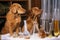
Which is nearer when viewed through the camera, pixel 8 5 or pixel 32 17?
pixel 32 17

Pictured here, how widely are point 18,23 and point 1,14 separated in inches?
9.6

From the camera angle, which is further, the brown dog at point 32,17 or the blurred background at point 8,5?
the blurred background at point 8,5

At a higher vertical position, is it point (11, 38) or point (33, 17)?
point (33, 17)

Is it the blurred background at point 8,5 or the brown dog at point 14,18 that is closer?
the brown dog at point 14,18

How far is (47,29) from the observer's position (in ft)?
4.04

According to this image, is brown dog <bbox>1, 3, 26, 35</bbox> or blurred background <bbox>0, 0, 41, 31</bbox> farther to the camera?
blurred background <bbox>0, 0, 41, 31</bbox>

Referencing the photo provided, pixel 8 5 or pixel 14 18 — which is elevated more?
pixel 8 5

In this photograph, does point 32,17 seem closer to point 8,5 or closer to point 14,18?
point 14,18

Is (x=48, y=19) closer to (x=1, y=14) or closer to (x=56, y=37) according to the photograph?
(x=56, y=37)

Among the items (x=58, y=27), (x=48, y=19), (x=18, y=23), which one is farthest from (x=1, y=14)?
(x=58, y=27)

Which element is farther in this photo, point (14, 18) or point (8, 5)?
point (8, 5)

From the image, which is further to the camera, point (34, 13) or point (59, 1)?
point (59, 1)

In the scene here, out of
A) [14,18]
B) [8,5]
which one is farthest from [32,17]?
[8,5]

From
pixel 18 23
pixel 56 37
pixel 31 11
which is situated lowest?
pixel 56 37
